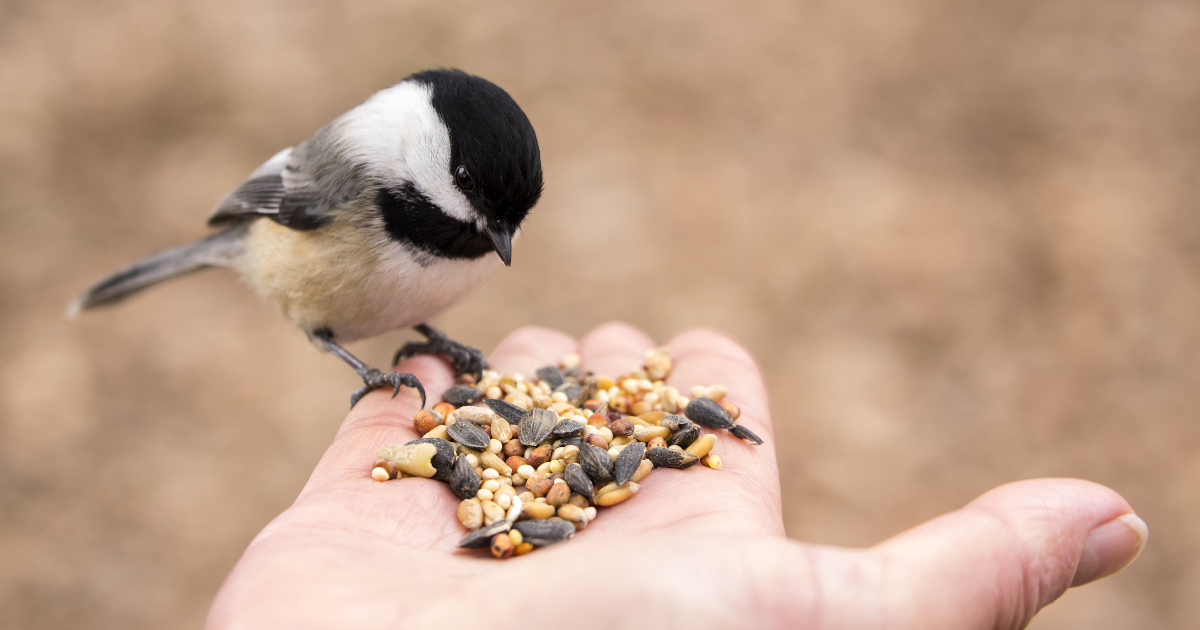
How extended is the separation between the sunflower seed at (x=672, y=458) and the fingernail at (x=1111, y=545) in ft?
1.86

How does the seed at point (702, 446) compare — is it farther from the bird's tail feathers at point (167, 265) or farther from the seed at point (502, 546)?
the bird's tail feathers at point (167, 265)

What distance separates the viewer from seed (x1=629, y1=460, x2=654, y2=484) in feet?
4.22

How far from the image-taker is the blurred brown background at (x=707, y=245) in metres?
2.54

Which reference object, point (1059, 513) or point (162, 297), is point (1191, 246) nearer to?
point (1059, 513)

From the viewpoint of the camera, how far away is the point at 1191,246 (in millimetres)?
A: 3057

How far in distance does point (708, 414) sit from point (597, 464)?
0.86 ft

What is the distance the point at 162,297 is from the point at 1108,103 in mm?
4152

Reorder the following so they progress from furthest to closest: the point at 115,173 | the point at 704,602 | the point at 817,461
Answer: the point at 115,173
the point at 817,461
the point at 704,602

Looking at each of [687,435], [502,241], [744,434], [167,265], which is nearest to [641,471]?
[687,435]

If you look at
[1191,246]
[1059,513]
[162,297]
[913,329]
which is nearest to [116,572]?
[162,297]

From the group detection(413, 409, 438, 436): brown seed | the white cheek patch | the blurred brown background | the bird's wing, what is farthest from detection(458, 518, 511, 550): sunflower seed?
the blurred brown background

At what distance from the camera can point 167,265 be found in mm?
2061

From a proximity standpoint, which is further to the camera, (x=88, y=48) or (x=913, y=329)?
(x=88, y=48)

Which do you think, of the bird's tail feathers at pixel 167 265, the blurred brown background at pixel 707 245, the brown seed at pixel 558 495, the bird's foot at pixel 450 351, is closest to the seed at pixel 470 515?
the brown seed at pixel 558 495
